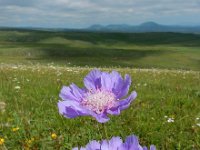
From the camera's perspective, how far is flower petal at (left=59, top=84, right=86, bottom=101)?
1.75m

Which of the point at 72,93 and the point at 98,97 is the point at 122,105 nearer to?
the point at 98,97

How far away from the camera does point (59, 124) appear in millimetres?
7012

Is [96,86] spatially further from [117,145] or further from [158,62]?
[158,62]

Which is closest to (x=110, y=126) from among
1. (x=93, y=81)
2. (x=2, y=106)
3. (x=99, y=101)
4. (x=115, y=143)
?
(x=2, y=106)

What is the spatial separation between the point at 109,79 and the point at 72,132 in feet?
16.1

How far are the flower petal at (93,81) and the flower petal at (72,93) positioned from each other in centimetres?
4

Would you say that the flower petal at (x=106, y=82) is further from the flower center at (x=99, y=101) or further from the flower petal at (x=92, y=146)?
the flower petal at (x=92, y=146)

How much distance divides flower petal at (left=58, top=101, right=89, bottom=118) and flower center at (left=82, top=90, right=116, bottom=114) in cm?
6

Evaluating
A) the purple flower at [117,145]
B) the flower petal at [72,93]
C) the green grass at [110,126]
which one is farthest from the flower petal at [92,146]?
the green grass at [110,126]

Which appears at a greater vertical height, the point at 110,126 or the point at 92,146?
the point at 92,146

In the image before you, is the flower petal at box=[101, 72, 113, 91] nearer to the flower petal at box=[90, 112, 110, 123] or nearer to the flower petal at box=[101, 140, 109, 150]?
the flower petal at box=[90, 112, 110, 123]

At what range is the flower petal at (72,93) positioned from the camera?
68.7 inches

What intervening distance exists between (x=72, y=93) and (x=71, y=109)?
0.16 meters

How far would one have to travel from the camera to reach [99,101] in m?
1.74
